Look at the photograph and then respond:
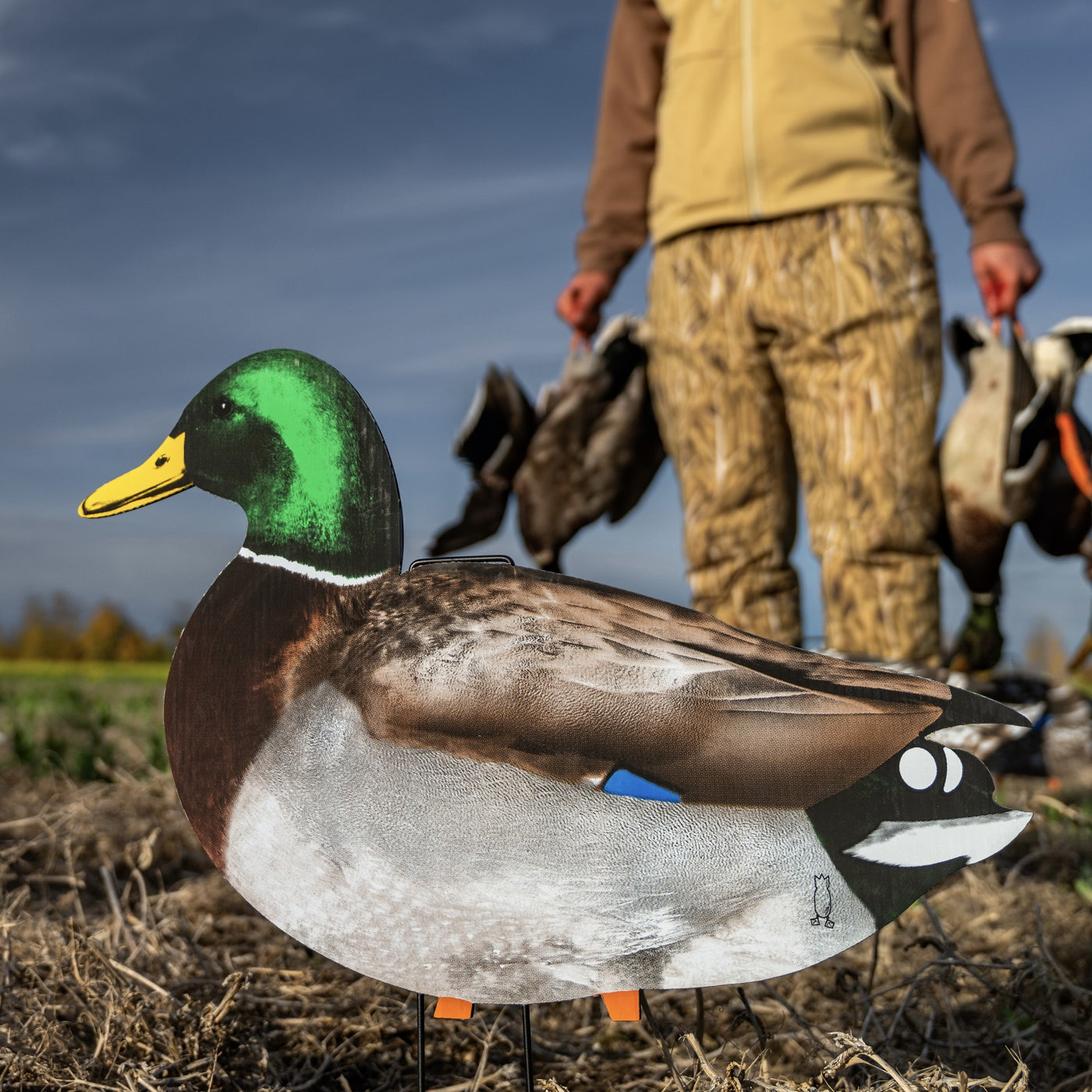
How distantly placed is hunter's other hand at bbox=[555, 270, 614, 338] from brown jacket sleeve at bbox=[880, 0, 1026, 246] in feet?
2.85

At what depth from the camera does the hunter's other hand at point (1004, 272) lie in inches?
95.5

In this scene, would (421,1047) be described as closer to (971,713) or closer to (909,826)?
(909,826)

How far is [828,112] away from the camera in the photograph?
2434 mm

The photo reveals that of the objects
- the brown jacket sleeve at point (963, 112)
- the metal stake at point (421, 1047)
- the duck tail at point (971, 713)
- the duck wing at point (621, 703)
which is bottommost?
the metal stake at point (421, 1047)

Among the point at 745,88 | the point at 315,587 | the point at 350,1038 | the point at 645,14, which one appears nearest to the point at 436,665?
the point at 315,587

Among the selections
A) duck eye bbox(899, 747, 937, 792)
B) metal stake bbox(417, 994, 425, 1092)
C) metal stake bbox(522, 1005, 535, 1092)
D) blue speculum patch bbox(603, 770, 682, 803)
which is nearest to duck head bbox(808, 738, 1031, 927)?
duck eye bbox(899, 747, 937, 792)

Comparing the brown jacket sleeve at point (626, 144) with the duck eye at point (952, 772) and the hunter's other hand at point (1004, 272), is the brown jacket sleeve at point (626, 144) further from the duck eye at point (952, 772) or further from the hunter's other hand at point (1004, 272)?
the duck eye at point (952, 772)

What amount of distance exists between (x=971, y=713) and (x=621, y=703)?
0.37 metres

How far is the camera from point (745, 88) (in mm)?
2496

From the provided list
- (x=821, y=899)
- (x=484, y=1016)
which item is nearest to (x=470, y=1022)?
(x=484, y=1016)

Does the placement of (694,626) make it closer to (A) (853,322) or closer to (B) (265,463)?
(B) (265,463)

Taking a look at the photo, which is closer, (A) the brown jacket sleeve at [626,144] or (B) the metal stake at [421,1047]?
(B) the metal stake at [421,1047]

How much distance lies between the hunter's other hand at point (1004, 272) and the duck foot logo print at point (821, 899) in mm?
1863

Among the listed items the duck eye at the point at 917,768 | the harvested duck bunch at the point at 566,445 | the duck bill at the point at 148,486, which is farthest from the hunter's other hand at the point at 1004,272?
the duck bill at the point at 148,486
